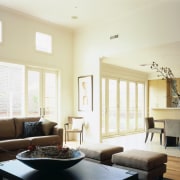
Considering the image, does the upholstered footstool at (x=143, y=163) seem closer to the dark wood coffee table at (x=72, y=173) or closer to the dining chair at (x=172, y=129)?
the dark wood coffee table at (x=72, y=173)

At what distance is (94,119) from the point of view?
22.3 ft

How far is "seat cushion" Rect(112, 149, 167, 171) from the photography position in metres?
3.27

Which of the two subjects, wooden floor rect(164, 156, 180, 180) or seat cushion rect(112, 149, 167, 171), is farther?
wooden floor rect(164, 156, 180, 180)

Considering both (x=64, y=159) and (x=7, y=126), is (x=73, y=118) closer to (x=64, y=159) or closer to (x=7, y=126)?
(x=7, y=126)

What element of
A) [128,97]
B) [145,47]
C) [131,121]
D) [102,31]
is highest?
[102,31]

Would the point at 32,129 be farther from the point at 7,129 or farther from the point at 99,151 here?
the point at 99,151

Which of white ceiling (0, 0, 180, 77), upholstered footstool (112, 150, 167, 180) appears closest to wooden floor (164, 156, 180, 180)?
upholstered footstool (112, 150, 167, 180)

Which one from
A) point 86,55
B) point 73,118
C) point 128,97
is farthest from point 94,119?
point 128,97

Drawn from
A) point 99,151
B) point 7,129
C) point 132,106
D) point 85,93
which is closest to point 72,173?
point 99,151

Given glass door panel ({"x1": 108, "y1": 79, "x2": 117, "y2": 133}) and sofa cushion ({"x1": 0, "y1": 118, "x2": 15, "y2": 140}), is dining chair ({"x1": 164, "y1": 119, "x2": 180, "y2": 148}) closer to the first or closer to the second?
glass door panel ({"x1": 108, "y1": 79, "x2": 117, "y2": 133})

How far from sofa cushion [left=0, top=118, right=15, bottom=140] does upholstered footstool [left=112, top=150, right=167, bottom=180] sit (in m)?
2.53

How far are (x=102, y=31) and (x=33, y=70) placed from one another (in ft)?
7.43

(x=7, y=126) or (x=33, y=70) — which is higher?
(x=33, y=70)

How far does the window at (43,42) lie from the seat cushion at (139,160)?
425cm
